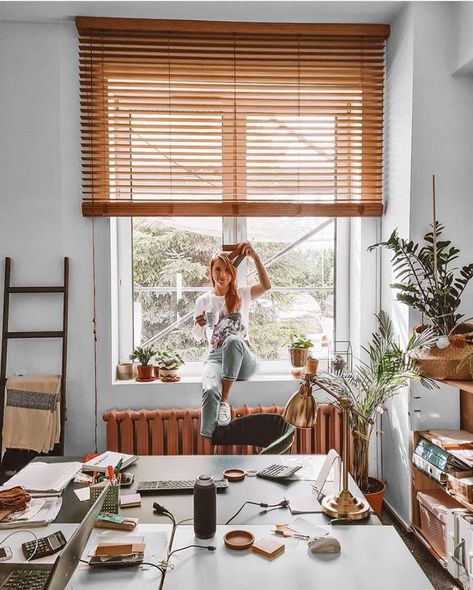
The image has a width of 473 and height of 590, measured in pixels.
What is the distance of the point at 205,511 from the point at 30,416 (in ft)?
6.66

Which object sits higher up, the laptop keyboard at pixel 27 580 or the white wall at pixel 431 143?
the white wall at pixel 431 143

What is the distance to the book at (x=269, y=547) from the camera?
160 centimetres

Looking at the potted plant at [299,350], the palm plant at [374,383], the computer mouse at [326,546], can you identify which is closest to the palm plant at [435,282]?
the palm plant at [374,383]

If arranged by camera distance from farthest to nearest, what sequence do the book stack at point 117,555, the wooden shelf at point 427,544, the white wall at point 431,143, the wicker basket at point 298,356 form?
the wicker basket at point 298,356 → the white wall at point 431,143 → the wooden shelf at point 427,544 → the book stack at point 117,555

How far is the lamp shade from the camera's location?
5.81 ft

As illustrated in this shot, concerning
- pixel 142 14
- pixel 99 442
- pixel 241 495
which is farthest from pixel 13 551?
pixel 142 14

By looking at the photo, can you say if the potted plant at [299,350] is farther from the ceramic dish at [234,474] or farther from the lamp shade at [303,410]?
the lamp shade at [303,410]

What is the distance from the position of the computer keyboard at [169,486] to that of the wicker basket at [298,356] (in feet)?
5.43

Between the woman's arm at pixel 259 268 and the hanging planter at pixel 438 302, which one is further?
the woman's arm at pixel 259 268

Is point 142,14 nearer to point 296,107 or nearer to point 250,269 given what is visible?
point 296,107

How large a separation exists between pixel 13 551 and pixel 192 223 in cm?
256

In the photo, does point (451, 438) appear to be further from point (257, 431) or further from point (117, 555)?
point (117, 555)

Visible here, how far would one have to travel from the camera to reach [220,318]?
11.4 feet

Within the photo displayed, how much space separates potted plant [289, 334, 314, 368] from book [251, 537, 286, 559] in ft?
6.81
